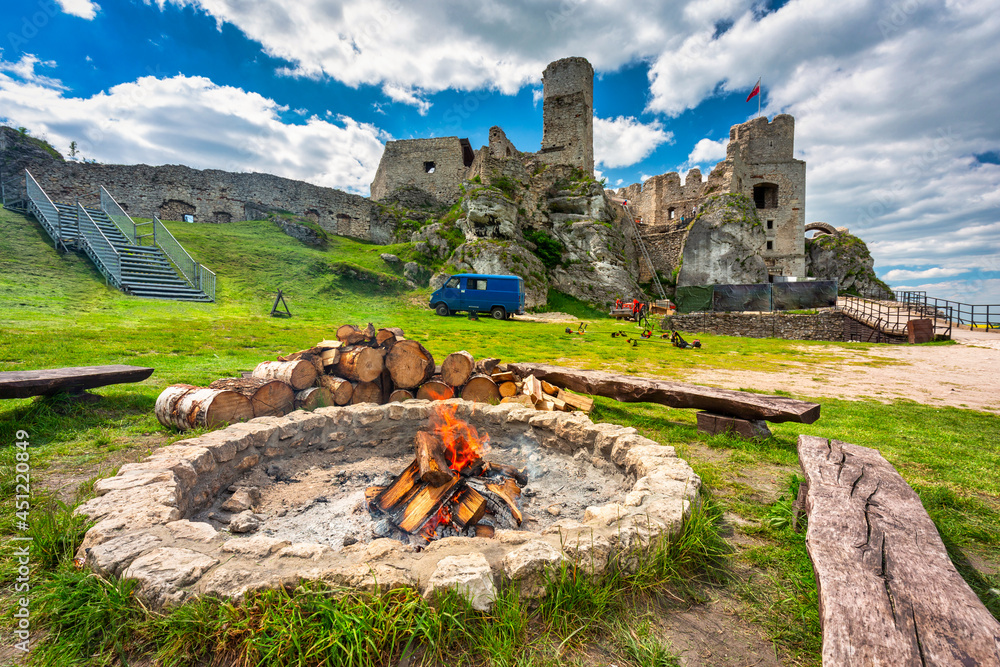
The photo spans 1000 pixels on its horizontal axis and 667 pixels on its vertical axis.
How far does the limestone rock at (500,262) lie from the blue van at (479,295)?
3.69 meters

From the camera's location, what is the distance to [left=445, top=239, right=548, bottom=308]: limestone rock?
2206 cm

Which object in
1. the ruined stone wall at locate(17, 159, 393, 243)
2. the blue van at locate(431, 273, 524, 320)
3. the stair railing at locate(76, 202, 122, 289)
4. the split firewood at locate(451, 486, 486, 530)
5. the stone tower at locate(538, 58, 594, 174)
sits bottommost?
the split firewood at locate(451, 486, 486, 530)

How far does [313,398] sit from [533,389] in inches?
111

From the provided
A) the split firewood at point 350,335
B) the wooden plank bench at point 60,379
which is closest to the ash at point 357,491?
the split firewood at point 350,335

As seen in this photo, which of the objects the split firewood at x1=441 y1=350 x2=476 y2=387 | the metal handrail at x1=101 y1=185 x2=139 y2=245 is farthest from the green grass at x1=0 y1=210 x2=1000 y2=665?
the metal handrail at x1=101 y1=185 x2=139 y2=245

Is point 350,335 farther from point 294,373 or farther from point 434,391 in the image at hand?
point 434,391

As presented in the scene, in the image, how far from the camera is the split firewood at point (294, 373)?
184 inches

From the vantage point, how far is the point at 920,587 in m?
1.56

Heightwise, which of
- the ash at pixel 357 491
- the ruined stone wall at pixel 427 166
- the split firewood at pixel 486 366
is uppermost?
the ruined stone wall at pixel 427 166

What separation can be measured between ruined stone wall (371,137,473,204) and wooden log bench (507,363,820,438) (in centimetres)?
3075

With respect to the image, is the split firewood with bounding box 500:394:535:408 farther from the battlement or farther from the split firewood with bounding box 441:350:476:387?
the battlement

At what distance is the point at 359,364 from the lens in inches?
193

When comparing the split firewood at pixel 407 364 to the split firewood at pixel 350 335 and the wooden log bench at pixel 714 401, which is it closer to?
the split firewood at pixel 350 335

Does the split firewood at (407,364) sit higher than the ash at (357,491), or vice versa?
the split firewood at (407,364)
